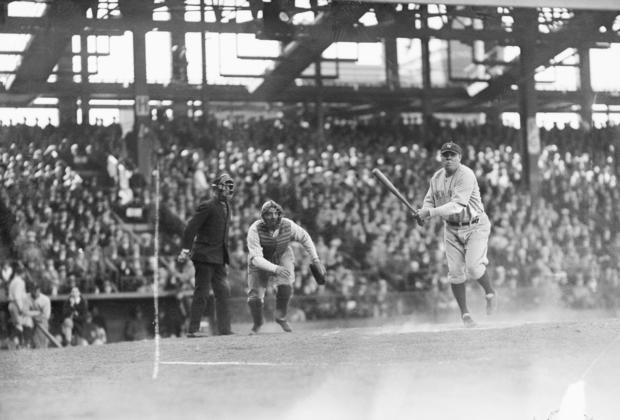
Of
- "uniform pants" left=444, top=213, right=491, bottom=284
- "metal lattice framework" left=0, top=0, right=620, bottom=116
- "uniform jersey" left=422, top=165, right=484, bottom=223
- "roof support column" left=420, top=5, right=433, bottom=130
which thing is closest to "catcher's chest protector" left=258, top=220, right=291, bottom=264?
"uniform jersey" left=422, top=165, right=484, bottom=223

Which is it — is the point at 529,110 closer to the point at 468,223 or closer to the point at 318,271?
the point at 318,271

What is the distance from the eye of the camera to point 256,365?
988 centimetres

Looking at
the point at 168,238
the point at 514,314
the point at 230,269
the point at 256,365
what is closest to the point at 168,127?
the point at 168,238

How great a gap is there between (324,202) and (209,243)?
11273 mm

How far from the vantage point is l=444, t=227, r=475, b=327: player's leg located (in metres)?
11.8

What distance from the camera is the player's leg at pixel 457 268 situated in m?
11.8

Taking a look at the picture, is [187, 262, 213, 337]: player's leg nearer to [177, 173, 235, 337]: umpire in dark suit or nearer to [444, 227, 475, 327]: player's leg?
[177, 173, 235, 337]: umpire in dark suit

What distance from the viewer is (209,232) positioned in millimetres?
12742

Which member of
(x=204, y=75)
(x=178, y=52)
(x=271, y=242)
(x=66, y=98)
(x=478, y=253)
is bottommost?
(x=478, y=253)

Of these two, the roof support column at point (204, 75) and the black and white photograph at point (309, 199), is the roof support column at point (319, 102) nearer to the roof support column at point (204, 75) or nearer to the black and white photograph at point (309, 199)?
the black and white photograph at point (309, 199)

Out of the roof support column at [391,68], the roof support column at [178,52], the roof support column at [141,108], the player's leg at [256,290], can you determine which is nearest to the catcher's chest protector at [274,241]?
the player's leg at [256,290]

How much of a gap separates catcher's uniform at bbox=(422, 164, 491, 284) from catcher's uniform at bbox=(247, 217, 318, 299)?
162 cm

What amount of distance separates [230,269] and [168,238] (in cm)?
228

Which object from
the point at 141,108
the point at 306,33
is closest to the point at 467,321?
the point at 141,108
